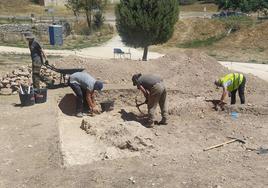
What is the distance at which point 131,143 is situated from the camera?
32.7 feet

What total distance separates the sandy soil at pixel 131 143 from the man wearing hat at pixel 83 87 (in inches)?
15.2

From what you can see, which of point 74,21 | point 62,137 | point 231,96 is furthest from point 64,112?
point 74,21

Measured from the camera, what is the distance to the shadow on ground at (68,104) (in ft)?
44.3

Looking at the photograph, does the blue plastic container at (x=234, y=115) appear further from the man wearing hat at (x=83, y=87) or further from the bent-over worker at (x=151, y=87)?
the man wearing hat at (x=83, y=87)

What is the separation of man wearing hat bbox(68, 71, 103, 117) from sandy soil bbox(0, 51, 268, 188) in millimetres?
386

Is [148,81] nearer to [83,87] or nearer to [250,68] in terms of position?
[83,87]

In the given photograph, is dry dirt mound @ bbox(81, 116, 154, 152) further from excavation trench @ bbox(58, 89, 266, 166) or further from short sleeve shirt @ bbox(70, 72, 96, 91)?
short sleeve shirt @ bbox(70, 72, 96, 91)

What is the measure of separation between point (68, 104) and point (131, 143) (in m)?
4.50

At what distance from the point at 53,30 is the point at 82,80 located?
2427 cm

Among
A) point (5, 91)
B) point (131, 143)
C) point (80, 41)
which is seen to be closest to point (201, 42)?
point (80, 41)

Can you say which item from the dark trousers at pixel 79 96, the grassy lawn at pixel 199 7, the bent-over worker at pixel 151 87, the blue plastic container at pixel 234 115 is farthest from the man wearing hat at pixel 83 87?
the grassy lawn at pixel 199 7

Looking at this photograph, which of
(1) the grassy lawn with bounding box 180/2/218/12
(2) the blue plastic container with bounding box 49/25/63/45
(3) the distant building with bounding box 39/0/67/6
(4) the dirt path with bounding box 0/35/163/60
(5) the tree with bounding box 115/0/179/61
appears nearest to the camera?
(5) the tree with bounding box 115/0/179/61

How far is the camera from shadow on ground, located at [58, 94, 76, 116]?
44.3ft

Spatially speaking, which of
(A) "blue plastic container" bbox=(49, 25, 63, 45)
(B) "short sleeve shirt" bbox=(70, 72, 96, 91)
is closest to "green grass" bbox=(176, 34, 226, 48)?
(A) "blue plastic container" bbox=(49, 25, 63, 45)
